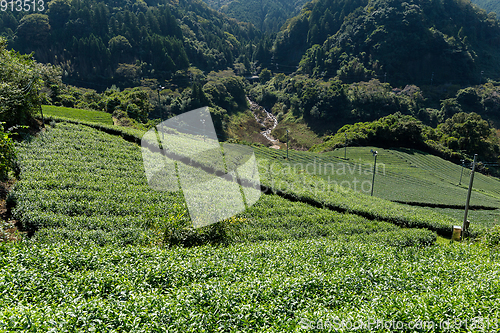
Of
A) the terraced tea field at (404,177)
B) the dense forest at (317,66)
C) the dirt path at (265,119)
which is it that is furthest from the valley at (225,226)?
the dirt path at (265,119)

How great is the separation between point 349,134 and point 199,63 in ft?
250

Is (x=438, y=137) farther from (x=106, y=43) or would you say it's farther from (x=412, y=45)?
(x=106, y=43)

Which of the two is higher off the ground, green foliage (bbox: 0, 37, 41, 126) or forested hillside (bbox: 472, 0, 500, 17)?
forested hillside (bbox: 472, 0, 500, 17)

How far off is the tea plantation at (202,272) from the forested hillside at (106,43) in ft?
276

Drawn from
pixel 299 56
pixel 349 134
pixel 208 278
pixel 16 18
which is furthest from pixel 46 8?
pixel 208 278

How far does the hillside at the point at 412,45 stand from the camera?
9756 cm

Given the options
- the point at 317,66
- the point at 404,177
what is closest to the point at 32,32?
the point at 317,66

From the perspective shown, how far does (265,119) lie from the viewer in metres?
96.1

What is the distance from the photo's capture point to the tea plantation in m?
5.90

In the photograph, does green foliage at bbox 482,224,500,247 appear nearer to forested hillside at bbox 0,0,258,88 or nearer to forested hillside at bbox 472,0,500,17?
forested hillside at bbox 0,0,258,88

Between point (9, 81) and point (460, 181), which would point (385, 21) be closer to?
point (460, 181)

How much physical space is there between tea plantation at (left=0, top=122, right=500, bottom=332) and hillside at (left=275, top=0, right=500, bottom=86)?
99014mm

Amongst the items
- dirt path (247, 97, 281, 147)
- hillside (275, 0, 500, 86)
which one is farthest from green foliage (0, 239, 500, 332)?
hillside (275, 0, 500, 86)

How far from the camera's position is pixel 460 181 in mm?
45250
